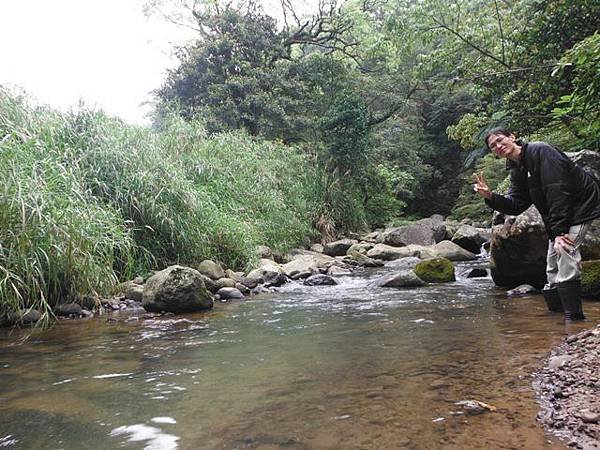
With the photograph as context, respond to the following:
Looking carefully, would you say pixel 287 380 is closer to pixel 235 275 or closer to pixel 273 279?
pixel 273 279

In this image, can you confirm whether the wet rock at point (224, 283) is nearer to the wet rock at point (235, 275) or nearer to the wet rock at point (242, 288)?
the wet rock at point (242, 288)

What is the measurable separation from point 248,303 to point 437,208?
18.3 metres

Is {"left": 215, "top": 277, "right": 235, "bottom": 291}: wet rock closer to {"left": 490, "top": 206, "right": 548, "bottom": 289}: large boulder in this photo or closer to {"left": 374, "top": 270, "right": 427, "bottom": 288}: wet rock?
{"left": 374, "top": 270, "right": 427, "bottom": 288}: wet rock

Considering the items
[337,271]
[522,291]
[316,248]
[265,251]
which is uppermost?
[265,251]

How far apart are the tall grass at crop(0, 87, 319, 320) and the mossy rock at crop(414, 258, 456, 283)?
2.84 metres

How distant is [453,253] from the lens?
1024cm

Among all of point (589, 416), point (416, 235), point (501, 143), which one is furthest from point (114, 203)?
point (416, 235)

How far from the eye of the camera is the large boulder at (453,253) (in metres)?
10.2

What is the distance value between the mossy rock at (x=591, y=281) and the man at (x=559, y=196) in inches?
38.9

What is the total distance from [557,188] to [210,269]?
193 inches

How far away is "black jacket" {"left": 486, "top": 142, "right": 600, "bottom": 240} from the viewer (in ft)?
10.6

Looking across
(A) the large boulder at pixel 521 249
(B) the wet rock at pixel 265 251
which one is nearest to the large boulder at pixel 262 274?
(B) the wet rock at pixel 265 251

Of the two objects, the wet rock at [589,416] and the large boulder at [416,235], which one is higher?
the large boulder at [416,235]

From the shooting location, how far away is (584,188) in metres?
3.32
